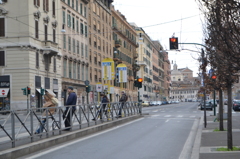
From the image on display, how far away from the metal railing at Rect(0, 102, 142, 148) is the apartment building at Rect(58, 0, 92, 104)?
31534mm

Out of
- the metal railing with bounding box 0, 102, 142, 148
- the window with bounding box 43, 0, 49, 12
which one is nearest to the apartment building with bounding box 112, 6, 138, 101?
the window with bounding box 43, 0, 49, 12

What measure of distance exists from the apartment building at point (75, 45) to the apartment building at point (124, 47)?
15.5m

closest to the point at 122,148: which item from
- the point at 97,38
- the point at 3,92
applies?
the point at 3,92

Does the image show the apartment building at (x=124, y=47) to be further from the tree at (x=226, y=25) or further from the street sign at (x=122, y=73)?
the tree at (x=226, y=25)

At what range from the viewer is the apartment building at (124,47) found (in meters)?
81.2

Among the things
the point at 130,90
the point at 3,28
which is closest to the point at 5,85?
the point at 3,28

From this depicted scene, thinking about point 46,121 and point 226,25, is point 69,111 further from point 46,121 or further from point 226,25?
point 226,25

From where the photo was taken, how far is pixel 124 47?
89688 millimetres

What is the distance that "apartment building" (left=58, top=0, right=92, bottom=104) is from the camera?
53875 millimetres

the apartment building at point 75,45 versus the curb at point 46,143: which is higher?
the apartment building at point 75,45

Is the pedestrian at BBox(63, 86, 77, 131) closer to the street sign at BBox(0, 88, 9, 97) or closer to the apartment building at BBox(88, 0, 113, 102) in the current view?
the street sign at BBox(0, 88, 9, 97)

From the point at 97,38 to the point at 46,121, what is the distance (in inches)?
2197

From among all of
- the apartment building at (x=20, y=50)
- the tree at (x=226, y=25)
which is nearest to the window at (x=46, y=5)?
the apartment building at (x=20, y=50)

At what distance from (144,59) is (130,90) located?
2043 centimetres
